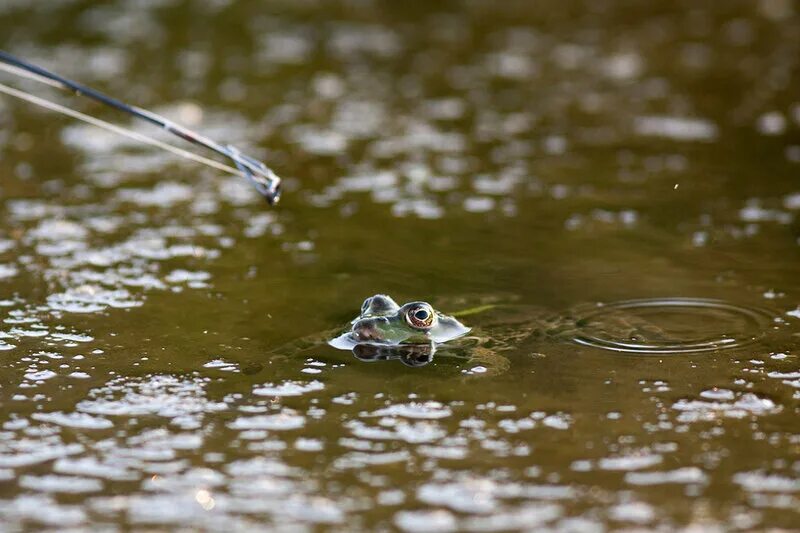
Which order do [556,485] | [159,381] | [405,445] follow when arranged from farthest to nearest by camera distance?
1. [159,381]
2. [405,445]
3. [556,485]

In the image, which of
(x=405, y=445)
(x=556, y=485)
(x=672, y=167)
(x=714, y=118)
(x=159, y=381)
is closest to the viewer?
(x=556, y=485)

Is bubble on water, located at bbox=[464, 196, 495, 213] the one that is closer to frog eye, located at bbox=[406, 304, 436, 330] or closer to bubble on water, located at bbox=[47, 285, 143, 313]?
frog eye, located at bbox=[406, 304, 436, 330]

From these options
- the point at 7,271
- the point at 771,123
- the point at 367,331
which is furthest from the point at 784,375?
the point at 771,123

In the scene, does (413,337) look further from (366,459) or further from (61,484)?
(61,484)

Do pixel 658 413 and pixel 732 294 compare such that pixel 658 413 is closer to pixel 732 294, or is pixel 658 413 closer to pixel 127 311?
pixel 732 294

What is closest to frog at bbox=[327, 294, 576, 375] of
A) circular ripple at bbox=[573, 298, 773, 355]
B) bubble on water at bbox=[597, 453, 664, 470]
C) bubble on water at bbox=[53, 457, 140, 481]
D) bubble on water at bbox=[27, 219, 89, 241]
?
circular ripple at bbox=[573, 298, 773, 355]

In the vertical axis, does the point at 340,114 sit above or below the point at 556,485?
above

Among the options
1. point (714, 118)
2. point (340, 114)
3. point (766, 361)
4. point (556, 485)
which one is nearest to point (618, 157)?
point (714, 118)
